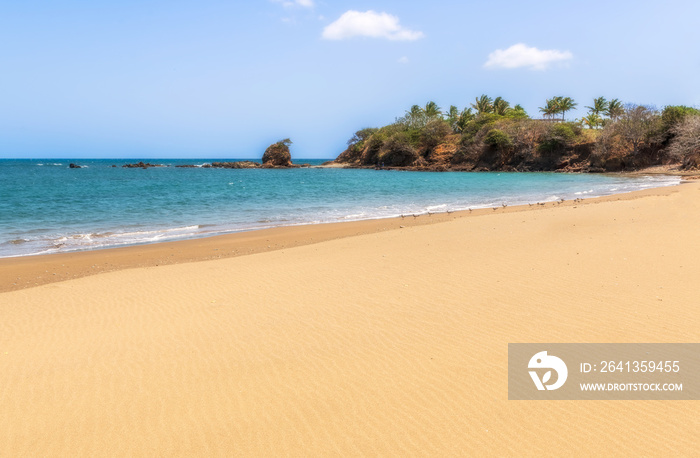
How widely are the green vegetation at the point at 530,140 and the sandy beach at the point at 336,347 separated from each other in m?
45.1

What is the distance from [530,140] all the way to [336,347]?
66.5m

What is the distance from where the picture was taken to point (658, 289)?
628 centimetres

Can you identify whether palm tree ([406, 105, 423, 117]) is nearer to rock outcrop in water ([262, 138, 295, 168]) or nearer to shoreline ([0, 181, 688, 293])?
rock outcrop in water ([262, 138, 295, 168])

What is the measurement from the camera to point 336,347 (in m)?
4.83

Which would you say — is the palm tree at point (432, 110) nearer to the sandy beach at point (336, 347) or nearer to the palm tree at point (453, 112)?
the palm tree at point (453, 112)

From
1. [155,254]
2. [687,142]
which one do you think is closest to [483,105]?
[687,142]

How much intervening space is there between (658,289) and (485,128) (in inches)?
2602

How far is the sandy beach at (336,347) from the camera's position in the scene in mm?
3303

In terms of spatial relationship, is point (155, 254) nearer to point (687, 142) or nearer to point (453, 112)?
point (687, 142)

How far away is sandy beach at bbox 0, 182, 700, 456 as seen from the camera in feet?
10.8

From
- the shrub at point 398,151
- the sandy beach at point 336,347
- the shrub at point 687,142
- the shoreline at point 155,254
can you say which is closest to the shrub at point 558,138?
the shrub at point 687,142

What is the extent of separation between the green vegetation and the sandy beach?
45067 millimetres

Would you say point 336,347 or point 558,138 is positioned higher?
point 558,138

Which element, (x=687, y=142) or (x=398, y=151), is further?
(x=398, y=151)
